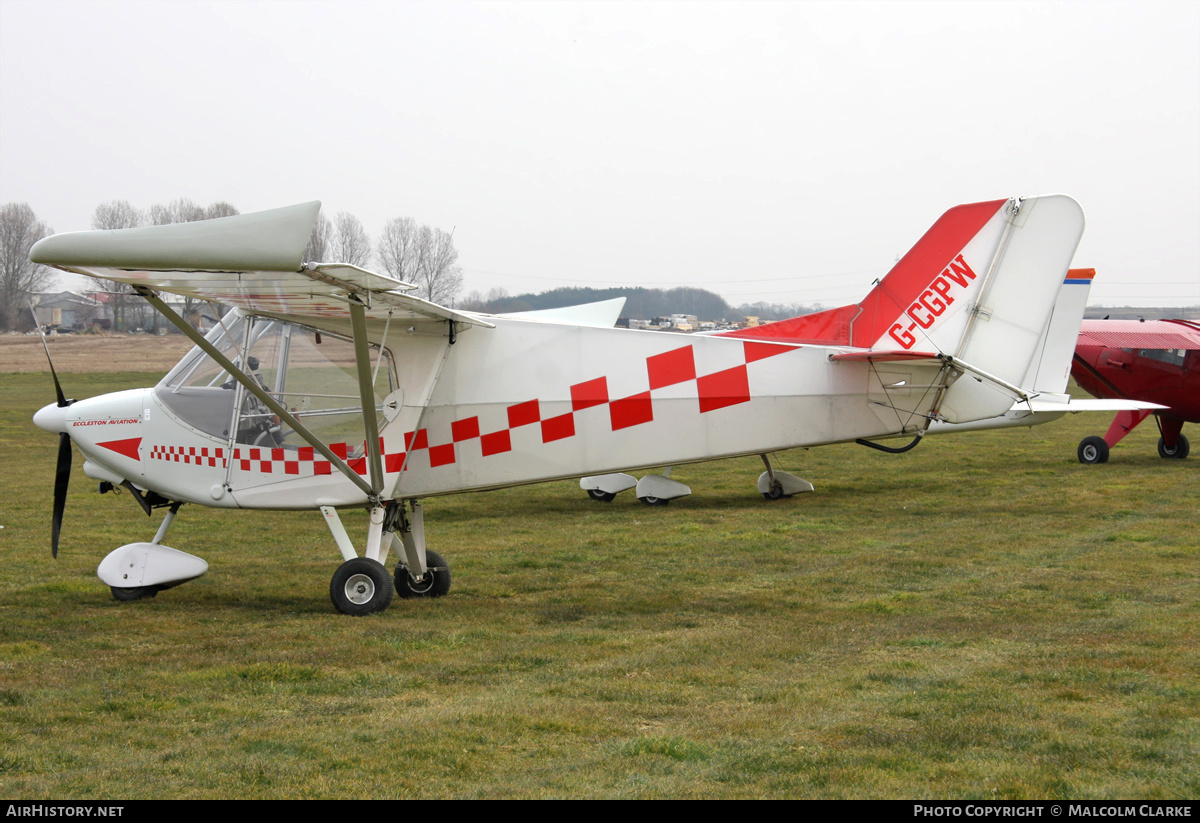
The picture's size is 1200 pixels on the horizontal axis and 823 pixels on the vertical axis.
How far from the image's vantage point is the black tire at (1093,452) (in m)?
18.8

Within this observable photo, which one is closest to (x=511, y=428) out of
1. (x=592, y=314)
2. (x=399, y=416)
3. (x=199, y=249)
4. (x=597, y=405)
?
(x=597, y=405)

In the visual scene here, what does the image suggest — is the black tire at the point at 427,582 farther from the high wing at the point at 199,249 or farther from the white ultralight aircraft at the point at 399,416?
the high wing at the point at 199,249

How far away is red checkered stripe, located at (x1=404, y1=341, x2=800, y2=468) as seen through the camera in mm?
7785

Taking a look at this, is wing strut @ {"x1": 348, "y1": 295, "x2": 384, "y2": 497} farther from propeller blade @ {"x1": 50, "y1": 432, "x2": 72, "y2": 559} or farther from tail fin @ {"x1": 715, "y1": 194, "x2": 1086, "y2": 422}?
tail fin @ {"x1": 715, "y1": 194, "x2": 1086, "y2": 422}

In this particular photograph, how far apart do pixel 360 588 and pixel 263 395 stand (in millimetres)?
1593

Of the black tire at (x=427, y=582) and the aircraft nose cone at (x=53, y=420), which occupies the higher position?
the aircraft nose cone at (x=53, y=420)

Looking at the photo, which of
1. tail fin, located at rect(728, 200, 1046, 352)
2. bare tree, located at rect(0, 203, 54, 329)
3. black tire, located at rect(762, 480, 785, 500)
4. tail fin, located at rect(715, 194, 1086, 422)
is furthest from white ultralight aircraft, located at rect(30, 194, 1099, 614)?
bare tree, located at rect(0, 203, 54, 329)

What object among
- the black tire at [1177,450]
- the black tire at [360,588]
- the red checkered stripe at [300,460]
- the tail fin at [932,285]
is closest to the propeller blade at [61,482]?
the red checkered stripe at [300,460]

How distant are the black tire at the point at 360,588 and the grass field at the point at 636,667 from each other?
0.23 m

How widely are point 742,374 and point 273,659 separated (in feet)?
13.5

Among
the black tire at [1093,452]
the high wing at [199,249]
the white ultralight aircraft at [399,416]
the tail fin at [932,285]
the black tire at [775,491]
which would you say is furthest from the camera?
the black tire at [1093,452]

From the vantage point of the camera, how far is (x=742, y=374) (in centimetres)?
826

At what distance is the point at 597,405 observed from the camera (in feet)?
25.8

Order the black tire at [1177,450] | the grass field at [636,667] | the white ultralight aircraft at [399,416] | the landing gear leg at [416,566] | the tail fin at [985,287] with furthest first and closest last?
the black tire at [1177,450] → the tail fin at [985,287] → the landing gear leg at [416,566] → the white ultralight aircraft at [399,416] → the grass field at [636,667]
